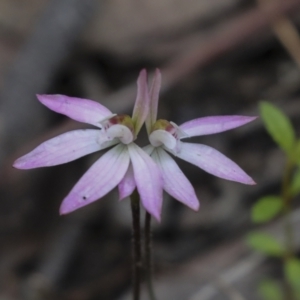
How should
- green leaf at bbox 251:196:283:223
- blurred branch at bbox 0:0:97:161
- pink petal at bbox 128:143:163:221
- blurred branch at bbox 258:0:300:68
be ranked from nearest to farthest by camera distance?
pink petal at bbox 128:143:163:221
green leaf at bbox 251:196:283:223
blurred branch at bbox 0:0:97:161
blurred branch at bbox 258:0:300:68

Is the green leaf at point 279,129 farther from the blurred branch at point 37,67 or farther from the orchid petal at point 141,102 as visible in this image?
the blurred branch at point 37,67

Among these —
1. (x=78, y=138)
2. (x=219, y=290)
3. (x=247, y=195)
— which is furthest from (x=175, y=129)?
(x=247, y=195)

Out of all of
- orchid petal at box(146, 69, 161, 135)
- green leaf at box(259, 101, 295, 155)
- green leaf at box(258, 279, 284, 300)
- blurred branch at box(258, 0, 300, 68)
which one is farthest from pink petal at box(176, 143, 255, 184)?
blurred branch at box(258, 0, 300, 68)

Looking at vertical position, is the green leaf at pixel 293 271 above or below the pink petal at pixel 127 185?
above

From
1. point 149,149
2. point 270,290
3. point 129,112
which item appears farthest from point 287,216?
point 129,112

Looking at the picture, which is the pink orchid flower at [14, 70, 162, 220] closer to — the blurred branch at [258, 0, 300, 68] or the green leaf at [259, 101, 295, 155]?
the green leaf at [259, 101, 295, 155]

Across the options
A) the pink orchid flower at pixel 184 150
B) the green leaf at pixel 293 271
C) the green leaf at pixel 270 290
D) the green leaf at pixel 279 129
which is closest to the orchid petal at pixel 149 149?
the pink orchid flower at pixel 184 150

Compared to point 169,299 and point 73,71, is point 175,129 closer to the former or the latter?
point 169,299
